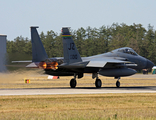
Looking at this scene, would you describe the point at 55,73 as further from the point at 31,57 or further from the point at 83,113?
the point at 83,113

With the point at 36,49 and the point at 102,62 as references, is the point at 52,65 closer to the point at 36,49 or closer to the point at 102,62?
the point at 36,49

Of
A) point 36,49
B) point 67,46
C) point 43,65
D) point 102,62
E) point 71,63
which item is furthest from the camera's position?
point 36,49

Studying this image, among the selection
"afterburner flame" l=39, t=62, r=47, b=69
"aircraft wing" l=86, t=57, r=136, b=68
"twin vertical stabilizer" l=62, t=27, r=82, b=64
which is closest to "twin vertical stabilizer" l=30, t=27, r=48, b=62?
"afterburner flame" l=39, t=62, r=47, b=69

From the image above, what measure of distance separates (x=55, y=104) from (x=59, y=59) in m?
11.3

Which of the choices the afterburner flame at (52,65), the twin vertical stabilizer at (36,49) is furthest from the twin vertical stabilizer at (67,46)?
the twin vertical stabilizer at (36,49)

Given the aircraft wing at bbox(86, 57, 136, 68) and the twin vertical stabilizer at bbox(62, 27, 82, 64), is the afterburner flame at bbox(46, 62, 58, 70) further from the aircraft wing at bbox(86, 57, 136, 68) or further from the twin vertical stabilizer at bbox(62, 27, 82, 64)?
the aircraft wing at bbox(86, 57, 136, 68)

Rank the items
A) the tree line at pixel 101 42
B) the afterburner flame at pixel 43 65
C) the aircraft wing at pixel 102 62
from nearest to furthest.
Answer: the afterburner flame at pixel 43 65 → the aircraft wing at pixel 102 62 → the tree line at pixel 101 42

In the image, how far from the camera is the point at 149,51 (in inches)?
4370

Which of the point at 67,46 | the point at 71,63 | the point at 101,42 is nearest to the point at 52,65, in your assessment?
the point at 71,63

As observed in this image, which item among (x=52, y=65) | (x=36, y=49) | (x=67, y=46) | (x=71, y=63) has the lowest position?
(x=52, y=65)

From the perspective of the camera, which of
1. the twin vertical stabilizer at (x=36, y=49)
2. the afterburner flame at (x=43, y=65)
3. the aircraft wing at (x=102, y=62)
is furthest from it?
the twin vertical stabilizer at (x=36, y=49)

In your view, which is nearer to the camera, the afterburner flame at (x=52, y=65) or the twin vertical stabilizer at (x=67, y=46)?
the afterburner flame at (x=52, y=65)

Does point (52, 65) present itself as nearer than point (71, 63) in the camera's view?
Yes

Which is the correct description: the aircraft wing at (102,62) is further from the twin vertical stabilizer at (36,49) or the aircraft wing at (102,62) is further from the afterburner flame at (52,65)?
the twin vertical stabilizer at (36,49)
